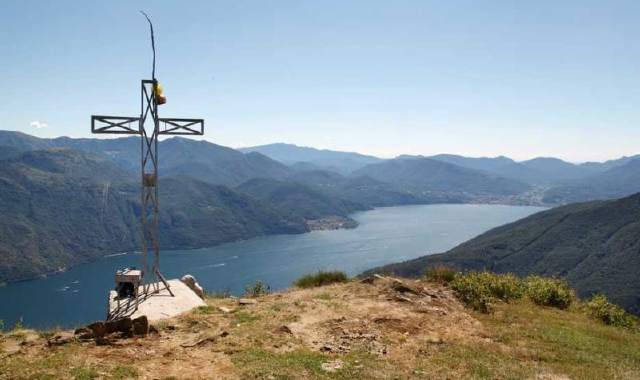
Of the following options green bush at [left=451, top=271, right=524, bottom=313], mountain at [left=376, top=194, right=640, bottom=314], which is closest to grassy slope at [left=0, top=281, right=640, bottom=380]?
green bush at [left=451, top=271, right=524, bottom=313]

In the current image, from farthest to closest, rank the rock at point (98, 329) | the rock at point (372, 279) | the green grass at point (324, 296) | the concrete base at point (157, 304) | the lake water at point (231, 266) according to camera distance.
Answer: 1. the lake water at point (231, 266)
2. the rock at point (372, 279)
3. the green grass at point (324, 296)
4. the concrete base at point (157, 304)
5. the rock at point (98, 329)

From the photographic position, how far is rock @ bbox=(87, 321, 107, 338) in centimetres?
841

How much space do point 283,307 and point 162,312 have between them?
312 cm

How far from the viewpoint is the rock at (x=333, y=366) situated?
7256 millimetres

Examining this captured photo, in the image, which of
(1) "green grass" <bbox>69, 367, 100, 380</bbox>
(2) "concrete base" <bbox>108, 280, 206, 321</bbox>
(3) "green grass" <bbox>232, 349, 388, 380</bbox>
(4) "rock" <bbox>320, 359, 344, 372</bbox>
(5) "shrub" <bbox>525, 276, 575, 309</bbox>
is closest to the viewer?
(1) "green grass" <bbox>69, 367, 100, 380</bbox>

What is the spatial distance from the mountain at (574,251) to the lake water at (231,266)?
27.1 meters

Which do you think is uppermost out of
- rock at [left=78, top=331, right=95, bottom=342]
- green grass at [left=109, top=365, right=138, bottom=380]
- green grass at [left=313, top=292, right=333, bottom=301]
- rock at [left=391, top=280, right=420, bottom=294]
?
rock at [left=78, top=331, right=95, bottom=342]

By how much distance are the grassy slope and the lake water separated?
86.4 meters

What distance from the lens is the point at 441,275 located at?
14.5 m

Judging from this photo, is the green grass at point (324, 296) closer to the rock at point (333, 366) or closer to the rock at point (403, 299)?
the rock at point (403, 299)

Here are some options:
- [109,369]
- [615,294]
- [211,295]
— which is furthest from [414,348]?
[615,294]

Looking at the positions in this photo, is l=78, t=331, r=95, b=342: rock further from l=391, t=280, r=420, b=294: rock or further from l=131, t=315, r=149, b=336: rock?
l=391, t=280, r=420, b=294: rock

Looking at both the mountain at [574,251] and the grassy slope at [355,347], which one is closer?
the grassy slope at [355,347]

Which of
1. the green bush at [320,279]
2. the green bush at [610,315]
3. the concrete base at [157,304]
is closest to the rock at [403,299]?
the green bush at [320,279]
